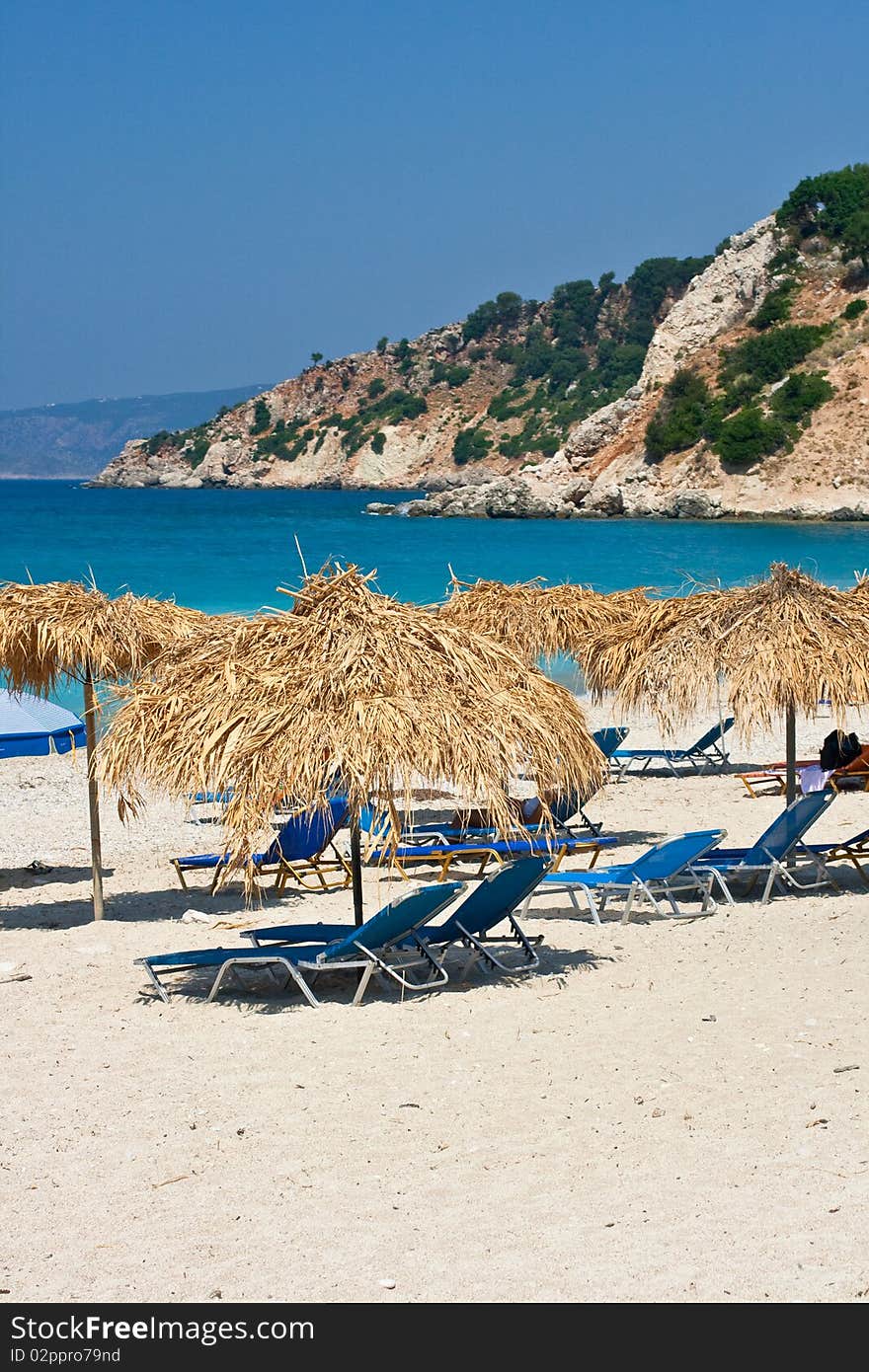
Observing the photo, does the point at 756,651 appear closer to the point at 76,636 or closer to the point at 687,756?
the point at 76,636

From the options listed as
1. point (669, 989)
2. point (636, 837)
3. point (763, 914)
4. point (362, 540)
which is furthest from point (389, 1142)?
point (362, 540)

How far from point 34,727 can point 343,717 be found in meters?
3.16

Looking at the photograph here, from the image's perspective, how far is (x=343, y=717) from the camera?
594 cm

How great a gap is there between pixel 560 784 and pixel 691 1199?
101 inches

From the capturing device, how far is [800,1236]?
388 cm

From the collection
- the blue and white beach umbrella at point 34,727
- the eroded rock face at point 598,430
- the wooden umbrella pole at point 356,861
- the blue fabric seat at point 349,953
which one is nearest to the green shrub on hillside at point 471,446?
the eroded rock face at point 598,430

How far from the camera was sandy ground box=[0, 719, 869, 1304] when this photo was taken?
379 centimetres

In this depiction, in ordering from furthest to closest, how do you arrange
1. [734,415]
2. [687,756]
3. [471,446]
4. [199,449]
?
[199,449] → [471,446] → [734,415] → [687,756]

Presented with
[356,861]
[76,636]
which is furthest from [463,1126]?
[76,636]

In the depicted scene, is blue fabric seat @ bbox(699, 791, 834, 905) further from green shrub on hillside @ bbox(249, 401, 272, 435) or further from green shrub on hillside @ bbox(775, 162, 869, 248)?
green shrub on hillside @ bbox(249, 401, 272, 435)

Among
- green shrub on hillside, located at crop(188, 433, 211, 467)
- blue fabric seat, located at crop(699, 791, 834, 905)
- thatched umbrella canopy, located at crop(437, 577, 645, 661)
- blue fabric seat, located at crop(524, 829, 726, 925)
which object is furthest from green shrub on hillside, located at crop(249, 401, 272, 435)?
blue fabric seat, located at crop(524, 829, 726, 925)

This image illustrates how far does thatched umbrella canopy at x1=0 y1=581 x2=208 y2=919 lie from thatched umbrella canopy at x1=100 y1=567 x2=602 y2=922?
3.69ft

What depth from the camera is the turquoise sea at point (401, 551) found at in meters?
39.3

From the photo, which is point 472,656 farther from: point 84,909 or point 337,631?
point 84,909
